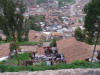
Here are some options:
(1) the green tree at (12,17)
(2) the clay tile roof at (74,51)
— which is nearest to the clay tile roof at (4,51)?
(2) the clay tile roof at (74,51)

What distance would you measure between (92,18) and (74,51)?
9.19 ft

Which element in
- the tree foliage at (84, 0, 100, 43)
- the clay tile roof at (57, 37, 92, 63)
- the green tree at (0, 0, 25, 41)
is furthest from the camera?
the clay tile roof at (57, 37, 92, 63)

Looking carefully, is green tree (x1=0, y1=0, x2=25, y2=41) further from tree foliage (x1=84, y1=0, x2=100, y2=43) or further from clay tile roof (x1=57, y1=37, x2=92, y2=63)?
clay tile roof (x1=57, y1=37, x2=92, y2=63)

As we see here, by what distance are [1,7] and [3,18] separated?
0.31 meters

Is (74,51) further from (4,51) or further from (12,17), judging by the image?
(12,17)

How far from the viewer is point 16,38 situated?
528cm

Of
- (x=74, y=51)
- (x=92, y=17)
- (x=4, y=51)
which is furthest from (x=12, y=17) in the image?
(x=74, y=51)

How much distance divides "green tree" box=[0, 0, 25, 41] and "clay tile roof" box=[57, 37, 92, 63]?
273 centimetres

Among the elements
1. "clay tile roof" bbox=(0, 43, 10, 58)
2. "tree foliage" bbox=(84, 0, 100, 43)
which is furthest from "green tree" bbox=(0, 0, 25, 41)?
"clay tile roof" bbox=(0, 43, 10, 58)

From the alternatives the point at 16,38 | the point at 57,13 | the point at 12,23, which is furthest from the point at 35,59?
the point at 57,13

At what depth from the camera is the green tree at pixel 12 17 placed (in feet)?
15.4

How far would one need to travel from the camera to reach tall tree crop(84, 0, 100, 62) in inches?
199

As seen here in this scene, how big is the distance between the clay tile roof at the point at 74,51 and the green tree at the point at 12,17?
2.73 m

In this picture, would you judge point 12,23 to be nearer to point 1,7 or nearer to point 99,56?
point 1,7
